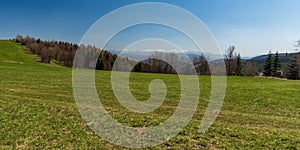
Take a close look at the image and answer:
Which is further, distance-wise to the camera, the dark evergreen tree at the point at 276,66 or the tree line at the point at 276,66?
the dark evergreen tree at the point at 276,66

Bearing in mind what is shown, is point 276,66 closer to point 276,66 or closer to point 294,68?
point 276,66

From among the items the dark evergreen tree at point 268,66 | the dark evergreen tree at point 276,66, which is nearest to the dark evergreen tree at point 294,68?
the dark evergreen tree at point 276,66

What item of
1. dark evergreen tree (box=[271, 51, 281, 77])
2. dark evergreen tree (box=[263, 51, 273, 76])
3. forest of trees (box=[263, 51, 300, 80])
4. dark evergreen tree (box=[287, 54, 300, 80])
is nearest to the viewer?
dark evergreen tree (box=[287, 54, 300, 80])

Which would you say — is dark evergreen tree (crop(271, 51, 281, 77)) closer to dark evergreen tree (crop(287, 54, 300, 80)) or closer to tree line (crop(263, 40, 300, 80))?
tree line (crop(263, 40, 300, 80))

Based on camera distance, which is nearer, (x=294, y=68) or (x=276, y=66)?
(x=294, y=68)

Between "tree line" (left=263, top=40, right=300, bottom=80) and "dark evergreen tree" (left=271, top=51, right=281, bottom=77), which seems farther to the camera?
"dark evergreen tree" (left=271, top=51, right=281, bottom=77)

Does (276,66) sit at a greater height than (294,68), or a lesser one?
greater

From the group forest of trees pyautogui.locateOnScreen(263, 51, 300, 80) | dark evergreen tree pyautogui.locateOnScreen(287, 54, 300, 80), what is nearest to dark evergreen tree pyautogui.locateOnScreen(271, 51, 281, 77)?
forest of trees pyautogui.locateOnScreen(263, 51, 300, 80)

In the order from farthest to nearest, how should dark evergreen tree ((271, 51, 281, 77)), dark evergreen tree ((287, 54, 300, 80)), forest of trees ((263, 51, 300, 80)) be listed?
1. dark evergreen tree ((271, 51, 281, 77))
2. forest of trees ((263, 51, 300, 80))
3. dark evergreen tree ((287, 54, 300, 80))

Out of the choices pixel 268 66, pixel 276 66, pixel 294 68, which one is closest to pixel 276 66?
pixel 276 66

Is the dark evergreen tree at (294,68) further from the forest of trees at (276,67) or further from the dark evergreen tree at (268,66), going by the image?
the dark evergreen tree at (268,66)

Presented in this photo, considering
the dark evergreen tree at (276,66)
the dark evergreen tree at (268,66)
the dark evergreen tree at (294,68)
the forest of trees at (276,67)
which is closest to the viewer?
the dark evergreen tree at (294,68)

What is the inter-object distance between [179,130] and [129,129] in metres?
2.25

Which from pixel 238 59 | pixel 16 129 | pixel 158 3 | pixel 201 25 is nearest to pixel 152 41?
pixel 158 3
